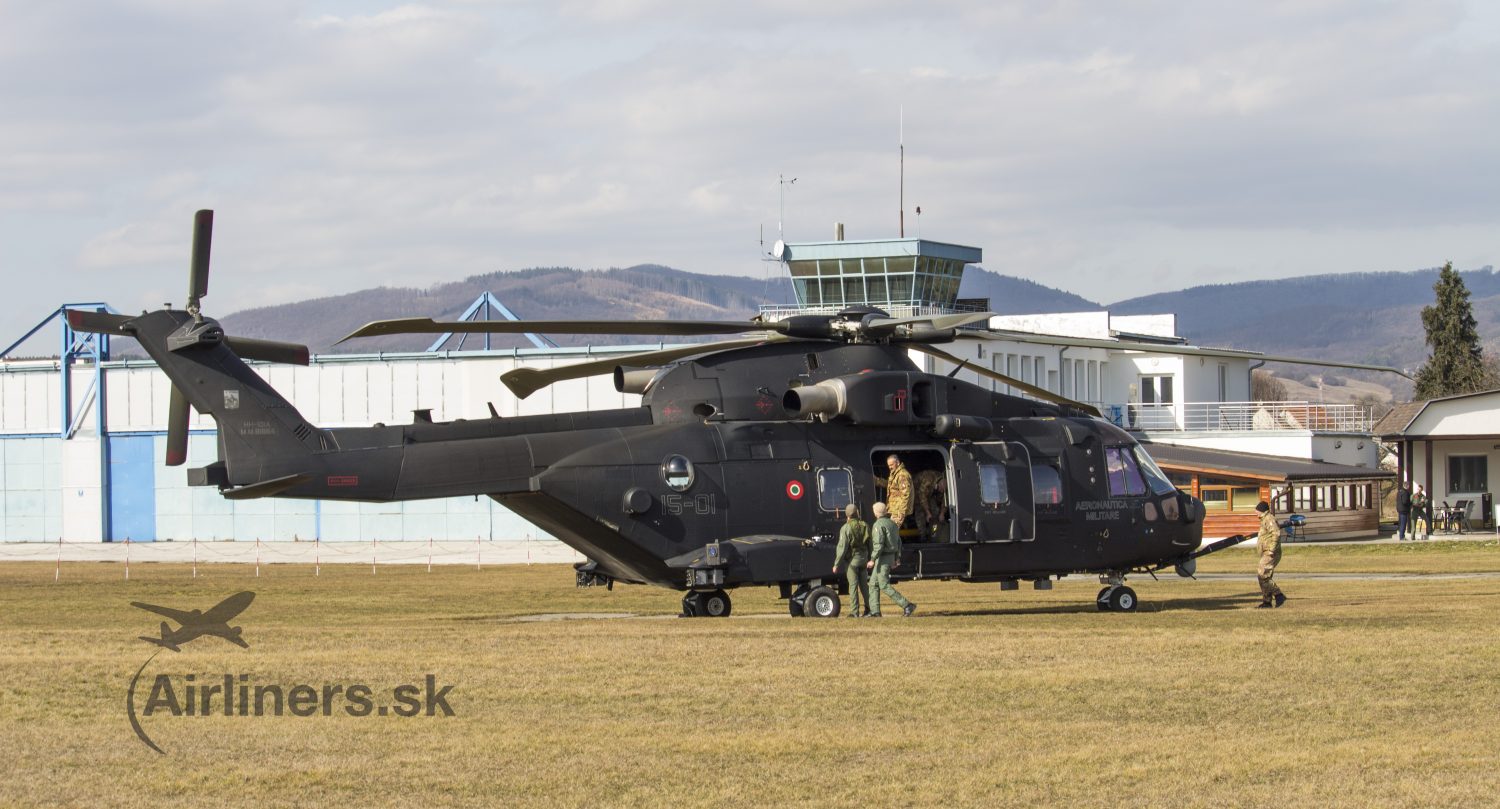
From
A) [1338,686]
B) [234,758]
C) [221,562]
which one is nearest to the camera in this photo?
[234,758]

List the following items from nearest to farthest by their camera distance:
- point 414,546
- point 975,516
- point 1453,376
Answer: point 975,516 → point 414,546 → point 1453,376

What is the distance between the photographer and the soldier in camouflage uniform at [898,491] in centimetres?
2297

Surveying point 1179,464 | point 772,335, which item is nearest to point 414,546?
point 1179,464

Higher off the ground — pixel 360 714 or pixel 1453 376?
pixel 1453 376

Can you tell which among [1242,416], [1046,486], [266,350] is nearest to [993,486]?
[1046,486]

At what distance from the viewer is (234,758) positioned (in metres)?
12.0

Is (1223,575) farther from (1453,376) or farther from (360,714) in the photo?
(1453,376)

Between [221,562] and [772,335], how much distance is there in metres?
30.1

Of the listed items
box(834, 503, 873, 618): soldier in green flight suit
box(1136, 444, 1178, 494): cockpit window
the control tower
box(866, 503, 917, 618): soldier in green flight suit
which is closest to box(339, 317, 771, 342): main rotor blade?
box(834, 503, 873, 618): soldier in green flight suit

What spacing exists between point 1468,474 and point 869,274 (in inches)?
992

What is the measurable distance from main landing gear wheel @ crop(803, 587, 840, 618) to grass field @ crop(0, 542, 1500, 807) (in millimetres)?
1017

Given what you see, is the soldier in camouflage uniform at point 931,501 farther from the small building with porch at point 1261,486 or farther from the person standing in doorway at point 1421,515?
the person standing in doorway at point 1421,515

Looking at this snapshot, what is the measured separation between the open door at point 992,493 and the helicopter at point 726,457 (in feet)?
0.10

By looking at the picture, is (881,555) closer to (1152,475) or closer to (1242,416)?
(1152,475)
